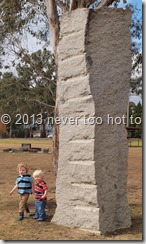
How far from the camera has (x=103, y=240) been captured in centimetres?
529

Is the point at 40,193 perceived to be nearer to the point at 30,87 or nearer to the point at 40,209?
the point at 40,209

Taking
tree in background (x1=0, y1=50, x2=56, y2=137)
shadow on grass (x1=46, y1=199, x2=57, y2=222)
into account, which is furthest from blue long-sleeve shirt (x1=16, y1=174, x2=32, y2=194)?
tree in background (x1=0, y1=50, x2=56, y2=137)

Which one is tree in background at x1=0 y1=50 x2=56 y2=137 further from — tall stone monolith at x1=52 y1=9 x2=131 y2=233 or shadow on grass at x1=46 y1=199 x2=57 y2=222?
tall stone monolith at x1=52 y1=9 x2=131 y2=233

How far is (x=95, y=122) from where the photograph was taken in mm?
5562

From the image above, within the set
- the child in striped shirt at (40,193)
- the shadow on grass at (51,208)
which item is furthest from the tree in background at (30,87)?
the child in striped shirt at (40,193)

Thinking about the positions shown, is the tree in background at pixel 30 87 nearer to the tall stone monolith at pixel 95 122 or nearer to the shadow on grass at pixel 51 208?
the shadow on grass at pixel 51 208

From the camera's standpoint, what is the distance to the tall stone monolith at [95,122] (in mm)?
5586

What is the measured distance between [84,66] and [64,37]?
57cm

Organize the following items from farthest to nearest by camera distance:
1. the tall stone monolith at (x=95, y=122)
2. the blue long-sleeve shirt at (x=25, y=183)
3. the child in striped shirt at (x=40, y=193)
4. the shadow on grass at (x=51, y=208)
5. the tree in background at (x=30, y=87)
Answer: the tree in background at (x=30, y=87)
the shadow on grass at (x=51, y=208)
the blue long-sleeve shirt at (x=25, y=183)
the child in striped shirt at (x=40, y=193)
the tall stone monolith at (x=95, y=122)

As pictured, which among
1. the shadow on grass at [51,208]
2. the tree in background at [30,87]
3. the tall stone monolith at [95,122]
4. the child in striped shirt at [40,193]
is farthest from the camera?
the tree in background at [30,87]

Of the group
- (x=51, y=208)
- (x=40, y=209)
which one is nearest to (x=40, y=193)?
(x=40, y=209)

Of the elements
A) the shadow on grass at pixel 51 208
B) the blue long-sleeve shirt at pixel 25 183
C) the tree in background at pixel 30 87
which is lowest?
the shadow on grass at pixel 51 208

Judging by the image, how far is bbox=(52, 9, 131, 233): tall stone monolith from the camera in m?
5.59

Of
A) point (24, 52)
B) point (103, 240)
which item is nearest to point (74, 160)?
point (103, 240)
